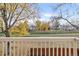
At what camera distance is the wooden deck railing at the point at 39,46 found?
2.91 m

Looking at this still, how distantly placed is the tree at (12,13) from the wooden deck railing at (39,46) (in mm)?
174

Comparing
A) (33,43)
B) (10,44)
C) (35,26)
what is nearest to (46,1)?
(35,26)

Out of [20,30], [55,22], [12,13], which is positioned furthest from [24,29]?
[55,22]

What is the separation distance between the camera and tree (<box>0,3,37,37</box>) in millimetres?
2973

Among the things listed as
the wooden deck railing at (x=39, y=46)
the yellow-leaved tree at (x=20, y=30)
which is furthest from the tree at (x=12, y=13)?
the wooden deck railing at (x=39, y=46)

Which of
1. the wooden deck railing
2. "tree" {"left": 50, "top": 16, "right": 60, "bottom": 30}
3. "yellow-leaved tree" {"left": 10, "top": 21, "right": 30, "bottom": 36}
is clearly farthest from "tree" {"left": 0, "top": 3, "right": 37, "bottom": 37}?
"tree" {"left": 50, "top": 16, "right": 60, "bottom": 30}

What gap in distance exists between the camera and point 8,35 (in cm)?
299

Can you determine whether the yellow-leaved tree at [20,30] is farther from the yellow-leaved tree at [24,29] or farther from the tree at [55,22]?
the tree at [55,22]

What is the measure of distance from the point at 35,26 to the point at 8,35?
0.43 meters

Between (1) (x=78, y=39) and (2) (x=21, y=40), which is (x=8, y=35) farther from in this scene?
(1) (x=78, y=39)

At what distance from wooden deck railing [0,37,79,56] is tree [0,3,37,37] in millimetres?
174

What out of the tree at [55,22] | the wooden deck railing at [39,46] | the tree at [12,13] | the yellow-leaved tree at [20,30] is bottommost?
the wooden deck railing at [39,46]

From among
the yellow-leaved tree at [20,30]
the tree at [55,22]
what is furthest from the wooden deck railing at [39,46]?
the tree at [55,22]

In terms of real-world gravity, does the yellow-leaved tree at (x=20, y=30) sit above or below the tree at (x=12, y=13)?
below
